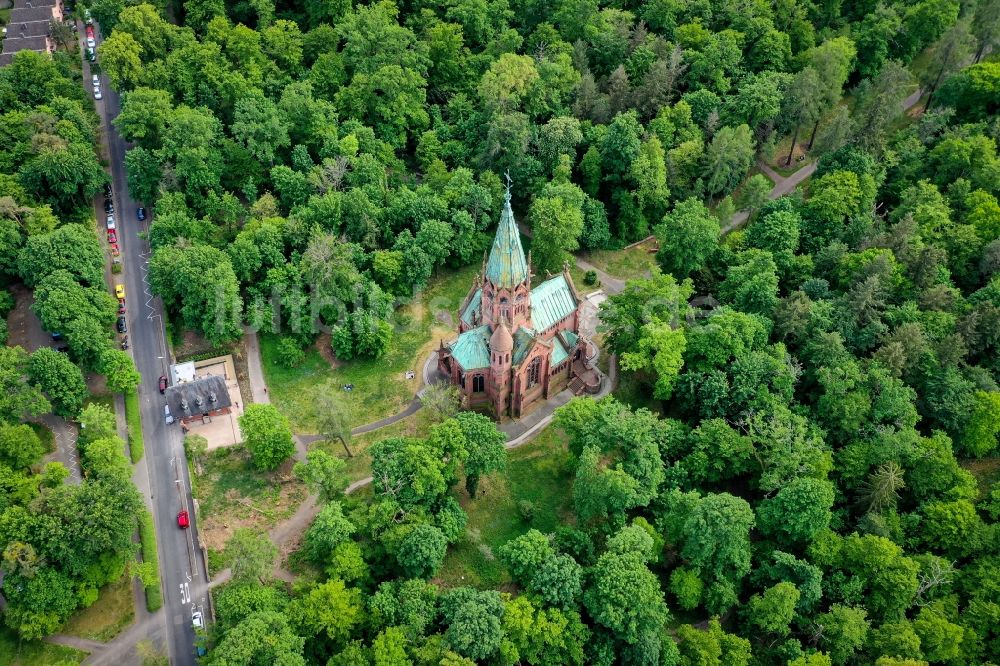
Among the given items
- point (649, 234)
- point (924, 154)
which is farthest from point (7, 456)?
point (924, 154)

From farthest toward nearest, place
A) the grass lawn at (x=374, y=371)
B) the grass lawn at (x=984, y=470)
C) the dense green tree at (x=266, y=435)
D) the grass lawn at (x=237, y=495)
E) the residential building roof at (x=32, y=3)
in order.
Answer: the residential building roof at (x=32, y=3) → the grass lawn at (x=374, y=371) → the grass lawn at (x=984, y=470) → the dense green tree at (x=266, y=435) → the grass lawn at (x=237, y=495)

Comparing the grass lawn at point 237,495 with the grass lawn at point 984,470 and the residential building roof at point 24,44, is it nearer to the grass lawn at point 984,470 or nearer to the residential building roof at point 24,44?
the grass lawn at point 984,470

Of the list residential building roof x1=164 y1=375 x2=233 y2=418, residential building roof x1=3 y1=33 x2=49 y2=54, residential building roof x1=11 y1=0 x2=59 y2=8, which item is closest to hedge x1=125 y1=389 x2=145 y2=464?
residential building roof x1=164 y1=375 x2=233 y2=418

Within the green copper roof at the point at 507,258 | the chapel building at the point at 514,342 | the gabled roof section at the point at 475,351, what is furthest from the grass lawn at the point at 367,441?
the green copper roof at the point at 507,258

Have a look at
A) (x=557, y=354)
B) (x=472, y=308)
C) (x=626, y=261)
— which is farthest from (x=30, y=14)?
(x=557, y=354)

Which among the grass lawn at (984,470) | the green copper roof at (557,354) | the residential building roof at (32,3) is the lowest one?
the grass lawn at (984,470)

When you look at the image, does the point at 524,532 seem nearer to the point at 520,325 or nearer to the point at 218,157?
the point at 520,325

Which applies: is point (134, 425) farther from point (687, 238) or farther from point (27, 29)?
point (27, 29)
